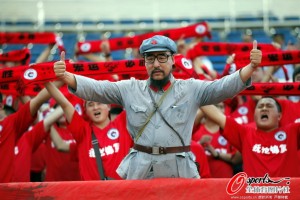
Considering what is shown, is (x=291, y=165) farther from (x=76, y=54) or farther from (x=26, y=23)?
(x=26, y=23)

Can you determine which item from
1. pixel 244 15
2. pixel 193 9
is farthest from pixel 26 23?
pixel 244 15

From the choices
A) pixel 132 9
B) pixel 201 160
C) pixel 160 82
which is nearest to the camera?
pixel 160 82

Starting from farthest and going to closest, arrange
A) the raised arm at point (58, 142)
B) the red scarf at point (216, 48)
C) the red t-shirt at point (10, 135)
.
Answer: the red scarf at point (216, 48)
the raised arm at point (58, 142)
the red t-shirt at point (10, 135)

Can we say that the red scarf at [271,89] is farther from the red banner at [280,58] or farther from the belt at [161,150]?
the belt at [161,150]

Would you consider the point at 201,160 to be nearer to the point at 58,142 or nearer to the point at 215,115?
the point at 215,115

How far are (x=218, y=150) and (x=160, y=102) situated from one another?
2.63 metres

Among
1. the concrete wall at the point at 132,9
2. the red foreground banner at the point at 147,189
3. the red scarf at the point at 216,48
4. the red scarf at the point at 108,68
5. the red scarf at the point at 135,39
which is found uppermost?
the concrete wall at the point at 132,9

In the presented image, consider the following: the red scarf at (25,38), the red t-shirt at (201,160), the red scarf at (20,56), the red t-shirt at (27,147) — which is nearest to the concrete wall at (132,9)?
the red scarf at (25,38)

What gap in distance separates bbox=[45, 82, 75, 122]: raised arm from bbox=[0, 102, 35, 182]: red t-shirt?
1.52 feet

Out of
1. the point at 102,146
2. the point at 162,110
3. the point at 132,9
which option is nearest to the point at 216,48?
the point at 102,146

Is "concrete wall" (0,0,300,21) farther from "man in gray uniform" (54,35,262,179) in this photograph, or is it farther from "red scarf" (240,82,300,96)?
"man in gray uniform" (54,35,262,179)

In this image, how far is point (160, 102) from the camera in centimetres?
458

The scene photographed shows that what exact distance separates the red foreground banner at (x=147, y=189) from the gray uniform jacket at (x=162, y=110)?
0.54 feet

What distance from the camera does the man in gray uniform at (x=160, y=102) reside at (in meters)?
4.51
